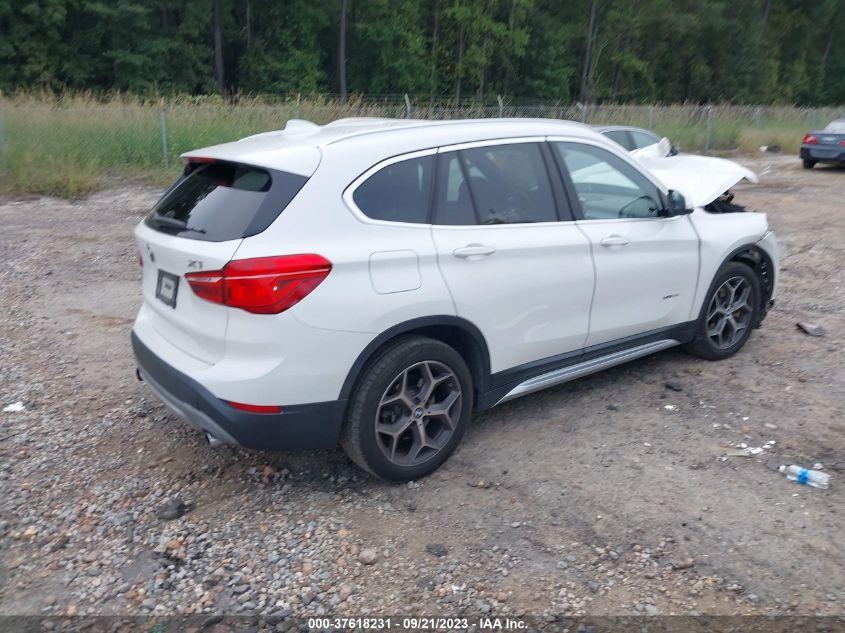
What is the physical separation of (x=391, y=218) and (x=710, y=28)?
202 ft

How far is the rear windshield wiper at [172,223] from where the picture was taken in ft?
12.2

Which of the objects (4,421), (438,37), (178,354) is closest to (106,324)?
(4,421)

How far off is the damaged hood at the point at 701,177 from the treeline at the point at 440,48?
33.9 metres

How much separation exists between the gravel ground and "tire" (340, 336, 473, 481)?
0.56 feet

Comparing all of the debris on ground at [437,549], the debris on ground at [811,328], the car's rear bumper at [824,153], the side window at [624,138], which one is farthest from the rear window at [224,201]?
the car's rear bumper at [824,153]

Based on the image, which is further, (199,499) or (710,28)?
(710,28)

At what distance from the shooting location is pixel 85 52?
123 feet

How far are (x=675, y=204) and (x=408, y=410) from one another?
2.33 m

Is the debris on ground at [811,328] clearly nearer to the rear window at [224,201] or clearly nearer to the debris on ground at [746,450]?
the debris on ground at [746,450]

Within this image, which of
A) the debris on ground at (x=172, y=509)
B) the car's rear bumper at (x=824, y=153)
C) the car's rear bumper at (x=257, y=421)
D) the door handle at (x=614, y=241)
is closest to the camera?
the car's rear bumper at (x=257, y=421)

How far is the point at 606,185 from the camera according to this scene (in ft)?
15.8

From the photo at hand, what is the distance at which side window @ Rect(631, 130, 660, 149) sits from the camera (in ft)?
45.9

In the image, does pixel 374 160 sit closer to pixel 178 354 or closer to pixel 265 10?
pixel 178 354

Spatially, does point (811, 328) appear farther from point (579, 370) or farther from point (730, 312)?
point (579, 370)
